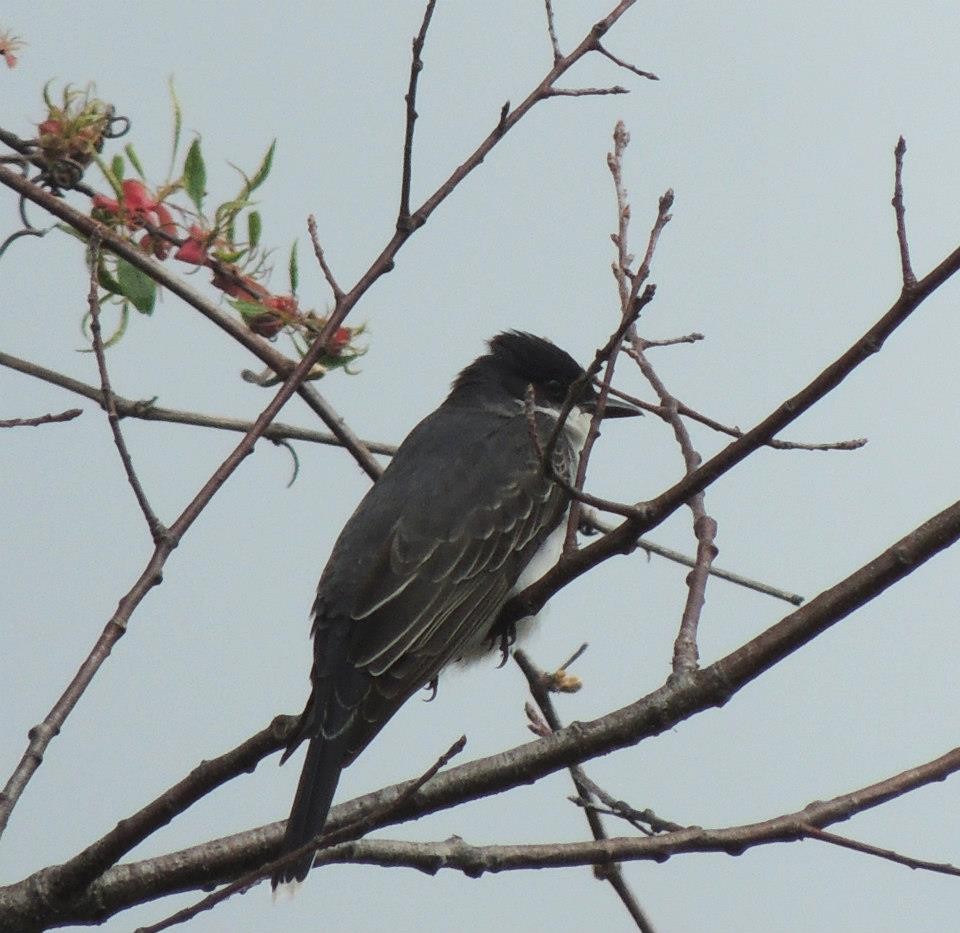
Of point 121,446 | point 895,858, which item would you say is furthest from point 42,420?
point 895,858

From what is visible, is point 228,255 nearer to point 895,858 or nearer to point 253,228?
point 253,228

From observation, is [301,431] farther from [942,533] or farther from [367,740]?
[942,533]

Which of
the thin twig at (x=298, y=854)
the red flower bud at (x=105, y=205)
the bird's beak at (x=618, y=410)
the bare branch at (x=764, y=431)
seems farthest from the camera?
the bird's beak at (x=618, y=410)

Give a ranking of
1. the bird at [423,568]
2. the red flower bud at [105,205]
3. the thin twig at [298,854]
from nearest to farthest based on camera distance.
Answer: the thin twig at [298,854]
the red flower bud at [105,205]
the bird at [423,568]

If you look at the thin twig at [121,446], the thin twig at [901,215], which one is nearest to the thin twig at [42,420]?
the thin twig at [121,446]

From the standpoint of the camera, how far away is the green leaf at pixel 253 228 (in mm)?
4207

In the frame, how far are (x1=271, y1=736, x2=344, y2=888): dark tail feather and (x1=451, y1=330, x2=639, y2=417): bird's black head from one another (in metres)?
2.44

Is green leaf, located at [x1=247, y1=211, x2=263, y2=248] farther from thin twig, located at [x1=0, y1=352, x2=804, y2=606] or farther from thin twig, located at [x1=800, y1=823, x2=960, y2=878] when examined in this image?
thin twig, located at [x1=800, y1=823, x2=960, y2=878]

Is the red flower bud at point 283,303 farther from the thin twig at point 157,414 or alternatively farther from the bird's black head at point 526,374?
the bird's black head at point 526,374

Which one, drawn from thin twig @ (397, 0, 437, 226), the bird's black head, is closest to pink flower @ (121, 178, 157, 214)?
thin twig @ (397, 0, 437, 226)

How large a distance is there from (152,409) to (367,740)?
111 centimetres

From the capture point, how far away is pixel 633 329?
412cm

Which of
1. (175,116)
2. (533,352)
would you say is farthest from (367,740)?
(533,352)

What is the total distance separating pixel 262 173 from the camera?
411cm
